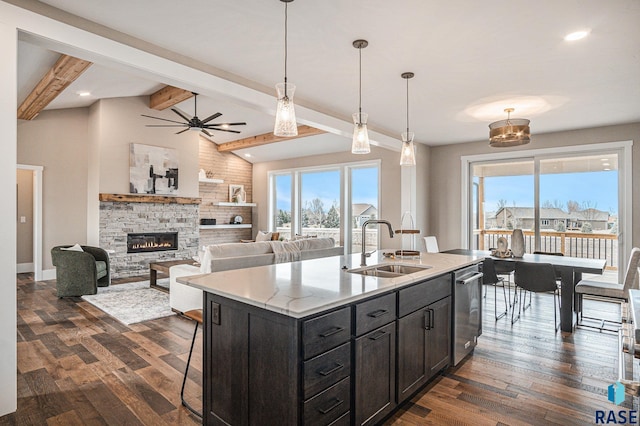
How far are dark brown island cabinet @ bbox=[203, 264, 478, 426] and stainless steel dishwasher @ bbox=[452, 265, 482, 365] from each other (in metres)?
0.67

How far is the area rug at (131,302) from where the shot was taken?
4406mm

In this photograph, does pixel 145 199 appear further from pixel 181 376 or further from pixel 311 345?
pixel 311 345

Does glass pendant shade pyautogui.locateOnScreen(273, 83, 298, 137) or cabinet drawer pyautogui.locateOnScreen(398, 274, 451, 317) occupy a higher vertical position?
glass pendant shade pyautogui.locateOnScreen(273, 83, 298, 137)

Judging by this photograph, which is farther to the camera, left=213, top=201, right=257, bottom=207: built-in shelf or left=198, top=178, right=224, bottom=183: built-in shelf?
left=213, top=201, right=257, bottom=207: built-in shelf

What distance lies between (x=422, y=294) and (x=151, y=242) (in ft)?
21.0

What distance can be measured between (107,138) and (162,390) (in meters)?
5.62

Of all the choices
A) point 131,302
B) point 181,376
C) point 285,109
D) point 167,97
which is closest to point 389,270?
point 285,109

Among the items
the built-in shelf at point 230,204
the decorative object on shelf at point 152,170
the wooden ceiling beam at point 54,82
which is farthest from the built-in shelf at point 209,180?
the wooden ceiling beam at point 54,82

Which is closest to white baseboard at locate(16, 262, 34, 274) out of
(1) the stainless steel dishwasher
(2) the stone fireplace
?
(2) the stone fireplace

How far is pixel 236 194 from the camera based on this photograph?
984 centimetres

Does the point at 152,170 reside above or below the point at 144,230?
above

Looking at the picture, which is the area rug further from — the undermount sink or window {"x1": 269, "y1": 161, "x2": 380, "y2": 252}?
window {"x1": 269, "y1": 161, "x2": 380, "y2": 252}

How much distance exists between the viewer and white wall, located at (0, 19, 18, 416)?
222 cm

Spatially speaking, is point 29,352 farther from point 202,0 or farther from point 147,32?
point 202,0
